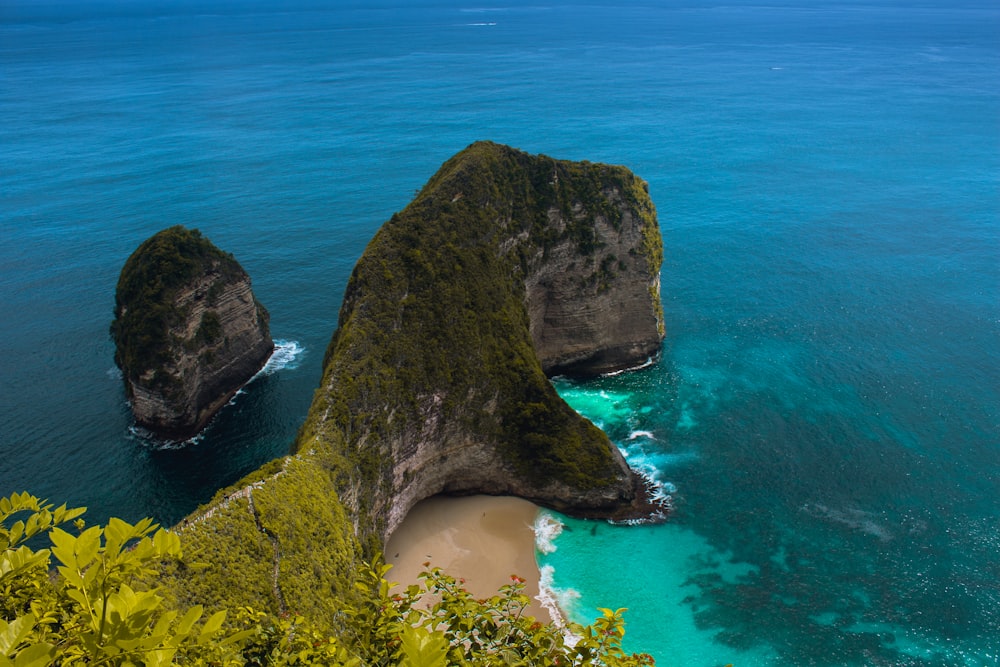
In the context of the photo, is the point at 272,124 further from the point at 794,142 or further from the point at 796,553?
the point at 796,553

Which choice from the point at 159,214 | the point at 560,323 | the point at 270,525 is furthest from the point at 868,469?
the point at 159,214

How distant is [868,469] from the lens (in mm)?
54000

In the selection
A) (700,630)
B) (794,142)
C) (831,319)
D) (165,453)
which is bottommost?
(700,630)

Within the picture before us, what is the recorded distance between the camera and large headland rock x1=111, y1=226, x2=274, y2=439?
57.9 m

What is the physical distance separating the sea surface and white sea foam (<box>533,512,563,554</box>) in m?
0.30

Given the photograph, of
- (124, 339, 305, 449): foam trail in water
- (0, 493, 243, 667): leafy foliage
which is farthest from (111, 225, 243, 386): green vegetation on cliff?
(0, 493, 243, 667): leafy foliage

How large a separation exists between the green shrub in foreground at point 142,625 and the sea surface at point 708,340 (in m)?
33.4

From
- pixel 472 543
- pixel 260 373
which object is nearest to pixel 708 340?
pixel 472 543

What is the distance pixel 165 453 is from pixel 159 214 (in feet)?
184

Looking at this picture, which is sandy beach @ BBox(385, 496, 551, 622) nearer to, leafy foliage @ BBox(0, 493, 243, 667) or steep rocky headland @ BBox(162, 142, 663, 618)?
steep rocky headland @ BBox(162, 142, 663, 618)

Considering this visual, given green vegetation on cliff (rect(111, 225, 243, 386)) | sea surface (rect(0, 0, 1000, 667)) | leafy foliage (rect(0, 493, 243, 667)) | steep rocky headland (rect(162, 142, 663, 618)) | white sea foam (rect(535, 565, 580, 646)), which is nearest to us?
leafy foliage (rect(0, 493, 243, 667))

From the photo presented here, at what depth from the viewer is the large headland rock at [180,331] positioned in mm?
57875

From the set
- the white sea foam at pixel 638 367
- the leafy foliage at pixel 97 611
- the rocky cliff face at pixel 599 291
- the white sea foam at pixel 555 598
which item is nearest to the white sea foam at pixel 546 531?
the white sea foam at pixel 555 598

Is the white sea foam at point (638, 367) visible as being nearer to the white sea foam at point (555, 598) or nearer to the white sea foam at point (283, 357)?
the white sea foam at point (555, 598)
